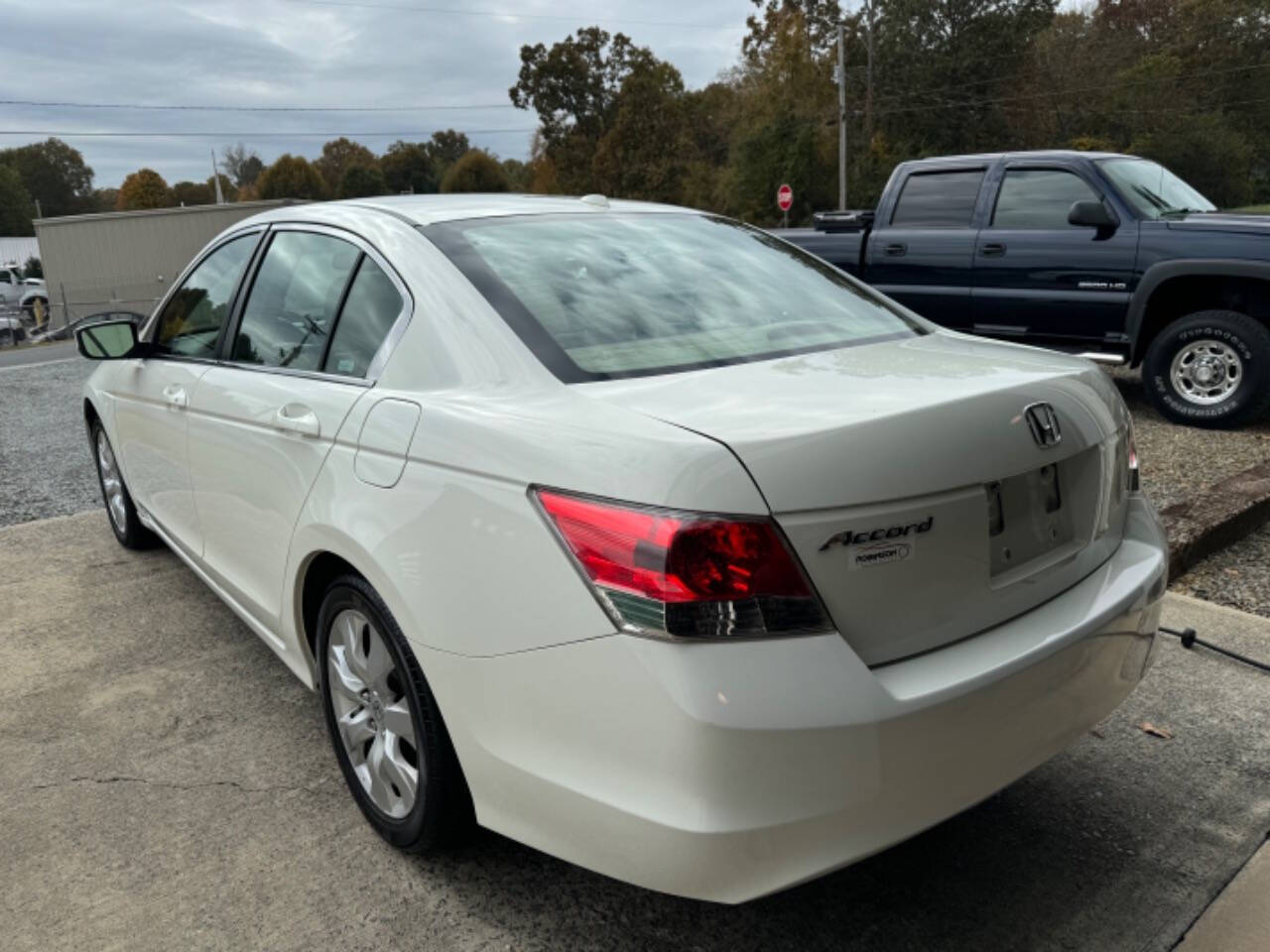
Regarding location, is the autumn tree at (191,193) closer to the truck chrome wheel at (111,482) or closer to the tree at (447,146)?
the tree at (447,146)

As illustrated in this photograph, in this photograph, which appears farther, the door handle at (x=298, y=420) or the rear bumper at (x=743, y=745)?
the door handle at (x=298, y=420)

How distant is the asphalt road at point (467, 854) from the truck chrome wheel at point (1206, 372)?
13.3ft

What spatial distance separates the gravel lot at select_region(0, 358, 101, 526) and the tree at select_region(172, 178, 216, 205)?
98.5 metres

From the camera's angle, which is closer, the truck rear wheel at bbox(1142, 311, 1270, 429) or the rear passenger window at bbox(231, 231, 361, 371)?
the rear passenger window at bbox(231, 231, 361, 371)

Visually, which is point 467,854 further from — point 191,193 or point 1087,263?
point 191,193

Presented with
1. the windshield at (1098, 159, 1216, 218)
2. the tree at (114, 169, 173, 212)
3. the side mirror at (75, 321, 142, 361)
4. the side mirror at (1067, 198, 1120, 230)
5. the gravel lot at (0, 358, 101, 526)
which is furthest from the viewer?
the tree at (114, 169, 173, 212)

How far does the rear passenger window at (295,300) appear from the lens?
280cm

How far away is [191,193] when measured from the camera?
4058 inches

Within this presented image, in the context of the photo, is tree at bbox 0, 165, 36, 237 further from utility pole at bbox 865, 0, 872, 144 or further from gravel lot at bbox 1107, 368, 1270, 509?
Answer: gravel lot at bbox 1107, 368, 1270, 509

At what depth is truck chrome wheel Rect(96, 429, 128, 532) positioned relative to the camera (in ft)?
15.7

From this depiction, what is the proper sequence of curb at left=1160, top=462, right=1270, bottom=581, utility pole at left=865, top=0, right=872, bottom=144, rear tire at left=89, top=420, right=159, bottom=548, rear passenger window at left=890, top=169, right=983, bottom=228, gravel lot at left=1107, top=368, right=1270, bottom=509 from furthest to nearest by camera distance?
utility pole at left=865, top=0, right=872, bottom=144, rear passenger window at left=890, top=169, right=983, bottom=228, gravel lot at left=1107, top=368, right=1270, bottom=509, rear tire at left=89, top=420, right=159, bottom=548, curb at left=1160, top=462, right=1270, bottom=581

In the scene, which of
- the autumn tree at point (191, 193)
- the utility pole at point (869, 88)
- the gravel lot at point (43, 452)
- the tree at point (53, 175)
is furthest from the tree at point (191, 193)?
the gravel lot at point (43, 452)

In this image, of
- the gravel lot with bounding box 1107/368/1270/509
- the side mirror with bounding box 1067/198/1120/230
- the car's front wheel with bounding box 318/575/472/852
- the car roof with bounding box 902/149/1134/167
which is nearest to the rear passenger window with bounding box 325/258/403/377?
the car's front wheel with bounding box 318/575/472/852

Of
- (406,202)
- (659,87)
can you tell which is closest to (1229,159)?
(659,87)
